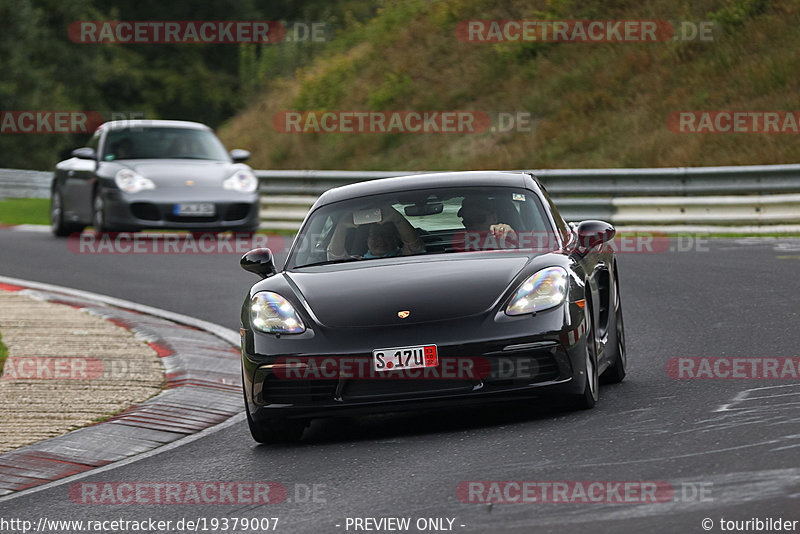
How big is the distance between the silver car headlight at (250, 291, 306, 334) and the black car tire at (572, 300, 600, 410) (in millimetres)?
1390

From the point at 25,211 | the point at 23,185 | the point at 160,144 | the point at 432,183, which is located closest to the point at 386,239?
the point at 432,183

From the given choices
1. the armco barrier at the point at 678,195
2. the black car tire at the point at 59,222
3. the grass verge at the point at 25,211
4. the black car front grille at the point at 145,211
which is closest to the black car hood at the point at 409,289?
the armco barrier at the point at 678,195

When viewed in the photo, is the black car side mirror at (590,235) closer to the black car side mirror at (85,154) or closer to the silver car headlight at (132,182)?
the silver car headlight at (132,182)

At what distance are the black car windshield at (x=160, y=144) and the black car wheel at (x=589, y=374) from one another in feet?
42.4

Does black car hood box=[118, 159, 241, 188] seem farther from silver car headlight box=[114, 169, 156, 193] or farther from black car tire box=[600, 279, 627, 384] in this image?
black car tire box=[600, 279, 627, 384]

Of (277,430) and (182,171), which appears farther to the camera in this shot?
(182,171)

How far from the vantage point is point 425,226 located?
8203 millimetres

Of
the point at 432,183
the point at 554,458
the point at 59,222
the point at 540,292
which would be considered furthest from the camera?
the point at 59,222

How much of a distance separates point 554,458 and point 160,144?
573 inches

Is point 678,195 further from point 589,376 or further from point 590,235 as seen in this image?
point 589,376

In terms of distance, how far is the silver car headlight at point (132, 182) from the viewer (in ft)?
60.2

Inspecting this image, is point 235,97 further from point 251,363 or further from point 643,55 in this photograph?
point 251,363

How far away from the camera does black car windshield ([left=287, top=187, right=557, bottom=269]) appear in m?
7.91

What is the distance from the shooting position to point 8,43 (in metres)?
58.0
